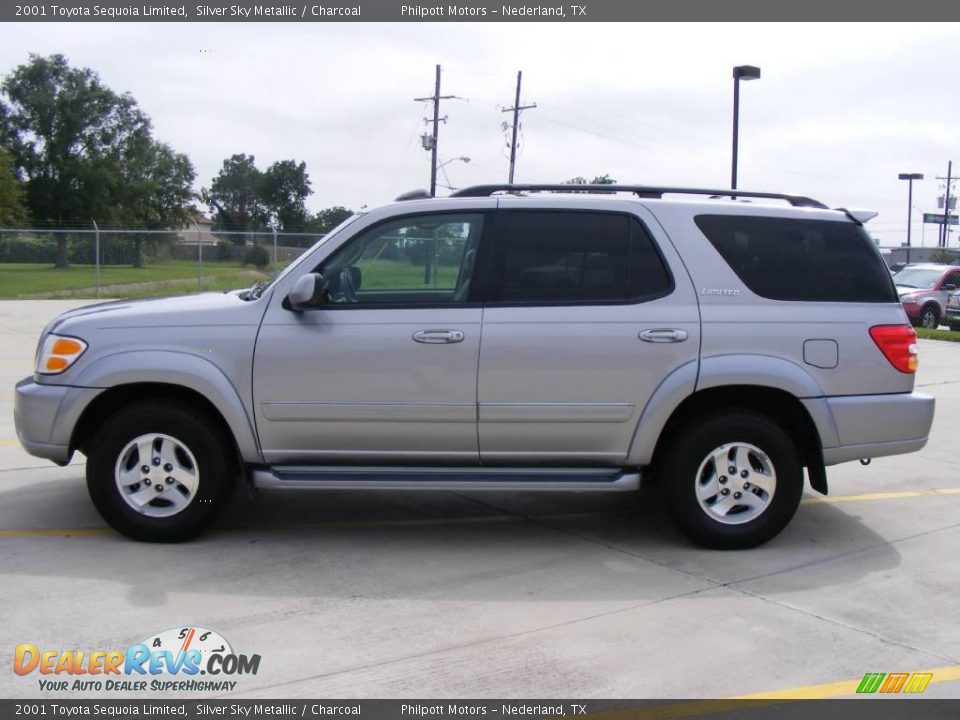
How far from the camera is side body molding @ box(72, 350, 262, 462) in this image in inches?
215

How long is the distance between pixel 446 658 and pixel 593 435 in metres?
1.78

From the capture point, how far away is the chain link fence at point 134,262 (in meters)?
29.8

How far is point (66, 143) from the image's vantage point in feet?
218

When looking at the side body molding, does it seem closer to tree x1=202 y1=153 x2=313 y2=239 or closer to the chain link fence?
the chain link fence

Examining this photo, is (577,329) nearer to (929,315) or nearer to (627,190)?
(627,190)

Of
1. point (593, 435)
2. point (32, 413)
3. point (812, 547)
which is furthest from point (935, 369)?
point (32, 413)

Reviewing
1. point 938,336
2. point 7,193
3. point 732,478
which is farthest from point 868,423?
point 7,193

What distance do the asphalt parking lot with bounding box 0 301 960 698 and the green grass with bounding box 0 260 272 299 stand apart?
75.4 ft

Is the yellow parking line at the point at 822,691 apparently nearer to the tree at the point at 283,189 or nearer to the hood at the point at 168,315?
the hood at the point at 168,315

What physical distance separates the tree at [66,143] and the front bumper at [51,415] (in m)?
63.6

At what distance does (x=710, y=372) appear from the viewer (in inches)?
216

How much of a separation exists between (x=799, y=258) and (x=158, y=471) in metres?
3.85

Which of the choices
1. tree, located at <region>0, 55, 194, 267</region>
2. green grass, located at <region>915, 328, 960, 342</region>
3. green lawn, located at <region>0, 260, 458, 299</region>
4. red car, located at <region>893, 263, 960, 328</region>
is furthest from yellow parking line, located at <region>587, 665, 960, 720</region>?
tree, located at <region>0, 55, 194, 267</region>

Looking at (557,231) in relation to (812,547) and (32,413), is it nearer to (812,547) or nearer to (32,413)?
(812,547)
